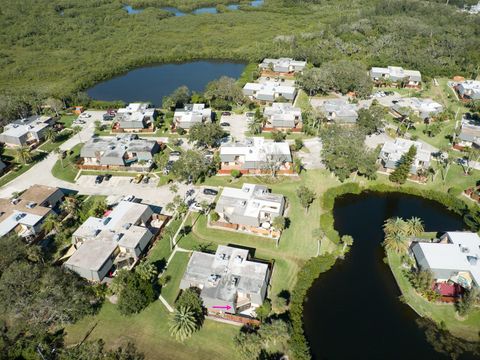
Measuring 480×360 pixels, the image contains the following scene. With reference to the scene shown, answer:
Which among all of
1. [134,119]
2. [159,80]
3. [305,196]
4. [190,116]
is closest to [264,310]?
[305,196]

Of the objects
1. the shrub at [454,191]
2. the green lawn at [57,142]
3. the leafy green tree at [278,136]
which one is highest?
the leafy green tree at [278,136]

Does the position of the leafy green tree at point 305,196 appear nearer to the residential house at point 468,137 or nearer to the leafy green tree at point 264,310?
the leafy green tree at point 264,310

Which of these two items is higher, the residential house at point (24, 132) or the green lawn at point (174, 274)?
the residential house at point (24, 132)

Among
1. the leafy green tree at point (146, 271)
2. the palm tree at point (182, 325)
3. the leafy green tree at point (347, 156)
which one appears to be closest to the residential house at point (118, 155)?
the leafy green tree at point (146, 271)

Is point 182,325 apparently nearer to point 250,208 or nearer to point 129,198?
point 250,208

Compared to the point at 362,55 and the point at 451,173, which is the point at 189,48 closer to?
the point at 362,55

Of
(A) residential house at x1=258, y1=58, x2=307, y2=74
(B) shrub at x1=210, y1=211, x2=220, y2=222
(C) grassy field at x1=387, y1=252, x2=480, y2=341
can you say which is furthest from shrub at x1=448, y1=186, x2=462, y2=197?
(A) residential house at x1=258, y1=58, x2=307, y2=74

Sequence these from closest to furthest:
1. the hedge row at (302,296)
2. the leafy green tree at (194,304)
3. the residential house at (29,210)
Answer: the hedge row at (302,296) → the leafy green tree at (194,304) → the residential house at (29,210)

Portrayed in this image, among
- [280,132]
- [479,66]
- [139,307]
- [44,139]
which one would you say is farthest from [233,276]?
[479,66]
